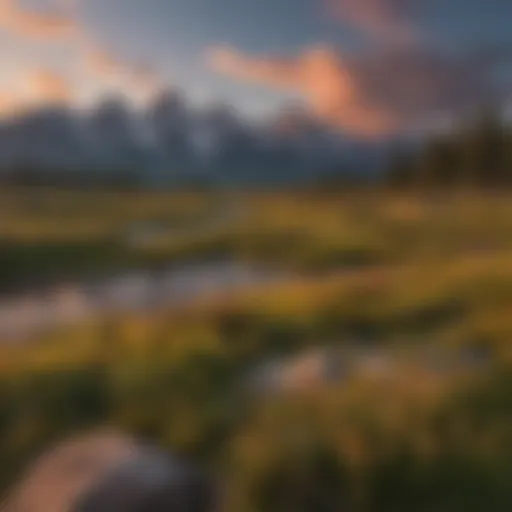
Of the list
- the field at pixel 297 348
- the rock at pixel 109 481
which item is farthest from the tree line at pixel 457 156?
the rock at pixel 109 481

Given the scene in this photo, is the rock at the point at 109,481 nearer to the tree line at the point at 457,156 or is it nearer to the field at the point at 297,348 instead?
the field at the point at 297,348

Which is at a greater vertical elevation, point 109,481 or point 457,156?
point 457,156

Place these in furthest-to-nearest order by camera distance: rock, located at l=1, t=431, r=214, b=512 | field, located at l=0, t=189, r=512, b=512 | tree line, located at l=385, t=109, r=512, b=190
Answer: tree line, located at l=385, t=109, r=512, b=190 < field, located at l=0, t=189, r=512, b=512 < rock, located at l=1, t=431, r=214, b=512

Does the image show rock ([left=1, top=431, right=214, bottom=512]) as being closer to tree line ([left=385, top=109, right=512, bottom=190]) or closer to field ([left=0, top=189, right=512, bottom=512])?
field ([left=0, top=189, right=512, bottom=512])

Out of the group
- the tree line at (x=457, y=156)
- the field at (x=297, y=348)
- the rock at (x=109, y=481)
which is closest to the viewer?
the rock at (x=109, y=481)

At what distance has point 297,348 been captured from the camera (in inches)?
56.1

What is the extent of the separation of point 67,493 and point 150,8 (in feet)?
3.34

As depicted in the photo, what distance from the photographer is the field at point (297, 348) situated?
4.02 feet

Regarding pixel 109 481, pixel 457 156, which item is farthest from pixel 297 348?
pixel 457 156

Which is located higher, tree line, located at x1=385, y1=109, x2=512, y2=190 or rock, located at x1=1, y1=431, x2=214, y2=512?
tree line, located at x1=385, y1=109, x2=512, y2=190

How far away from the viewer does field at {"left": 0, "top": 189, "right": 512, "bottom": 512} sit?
4.02 ft

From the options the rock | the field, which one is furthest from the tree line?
the rock

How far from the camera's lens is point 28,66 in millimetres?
1440

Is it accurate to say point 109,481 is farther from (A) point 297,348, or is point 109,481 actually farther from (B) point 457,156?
(B) point 457,156
